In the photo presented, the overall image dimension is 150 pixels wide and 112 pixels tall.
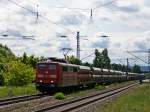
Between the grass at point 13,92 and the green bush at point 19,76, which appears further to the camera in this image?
the green bush at point 19,76

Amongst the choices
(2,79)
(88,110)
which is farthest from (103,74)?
(88,110)

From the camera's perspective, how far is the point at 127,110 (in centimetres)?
2577

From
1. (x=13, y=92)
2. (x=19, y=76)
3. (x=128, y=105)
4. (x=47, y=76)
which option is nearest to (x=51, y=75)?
(x=47, y=76)

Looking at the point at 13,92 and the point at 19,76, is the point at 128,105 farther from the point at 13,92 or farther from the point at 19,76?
the point at 19,76

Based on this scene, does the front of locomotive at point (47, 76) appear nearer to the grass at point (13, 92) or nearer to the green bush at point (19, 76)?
the grass at point (13, 92)

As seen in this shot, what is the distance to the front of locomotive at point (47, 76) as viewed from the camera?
43.2m

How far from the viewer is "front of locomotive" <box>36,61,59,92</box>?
43188mm

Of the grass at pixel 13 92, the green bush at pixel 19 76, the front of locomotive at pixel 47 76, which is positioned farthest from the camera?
the green bush at pixel 19 76

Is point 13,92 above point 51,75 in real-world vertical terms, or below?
below

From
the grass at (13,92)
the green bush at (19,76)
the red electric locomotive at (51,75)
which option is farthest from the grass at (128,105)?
the green bush at (19,76)

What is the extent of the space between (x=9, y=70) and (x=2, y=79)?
271 inches

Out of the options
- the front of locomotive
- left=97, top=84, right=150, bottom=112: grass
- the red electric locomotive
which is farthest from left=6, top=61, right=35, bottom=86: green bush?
left=97, top=84, right=150, bottom=112: grass

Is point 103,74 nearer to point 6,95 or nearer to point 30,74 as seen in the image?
point 30,74

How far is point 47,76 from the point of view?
144 ft
